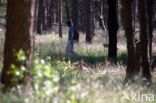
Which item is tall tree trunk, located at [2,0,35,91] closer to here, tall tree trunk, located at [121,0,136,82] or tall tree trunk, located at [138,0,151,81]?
tall tree trunk, located at [121,0,136,82]

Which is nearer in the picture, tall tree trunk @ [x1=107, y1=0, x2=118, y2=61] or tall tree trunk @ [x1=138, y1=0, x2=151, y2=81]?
tall tree trunk @ [x1=138, y1=0, x2=151, y2=81]

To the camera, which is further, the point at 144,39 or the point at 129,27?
the point at 144,39

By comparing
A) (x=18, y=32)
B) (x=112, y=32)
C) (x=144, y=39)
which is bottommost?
(x=112, y=32)

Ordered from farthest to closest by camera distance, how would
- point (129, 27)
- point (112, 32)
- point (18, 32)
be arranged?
1. point (112, 32)
2. point (129, 27)
3. point (18, 32)

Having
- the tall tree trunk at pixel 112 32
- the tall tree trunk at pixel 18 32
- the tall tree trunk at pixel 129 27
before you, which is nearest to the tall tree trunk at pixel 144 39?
the tall tree trunk at pixel 129 27

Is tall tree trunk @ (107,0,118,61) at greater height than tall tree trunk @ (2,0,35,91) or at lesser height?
lesser

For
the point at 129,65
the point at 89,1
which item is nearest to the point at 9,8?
the point at 129,65

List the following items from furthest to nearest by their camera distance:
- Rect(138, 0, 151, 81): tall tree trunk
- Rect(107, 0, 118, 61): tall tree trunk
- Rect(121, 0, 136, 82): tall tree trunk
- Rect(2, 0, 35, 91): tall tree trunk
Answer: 1. Rect(107, 0, 118, 61): tall tree trunk
2. Rect(138, 0, 151, 81): tall tree trunk
3. Rect(121, 0, 136, 82): tall tree trunk
4. Rect(2, 0, 35, 91): tall tree trunk

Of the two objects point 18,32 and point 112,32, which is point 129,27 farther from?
point 112,32

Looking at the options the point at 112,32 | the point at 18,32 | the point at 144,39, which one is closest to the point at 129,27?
the point at 144,39

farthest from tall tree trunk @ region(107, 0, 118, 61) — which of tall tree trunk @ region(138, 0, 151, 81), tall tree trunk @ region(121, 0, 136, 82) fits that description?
tall tree trunk @ region(121, 0, 136, 82)

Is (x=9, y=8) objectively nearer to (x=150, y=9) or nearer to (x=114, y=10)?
(x=150, y=9)

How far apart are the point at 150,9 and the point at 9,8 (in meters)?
8.33

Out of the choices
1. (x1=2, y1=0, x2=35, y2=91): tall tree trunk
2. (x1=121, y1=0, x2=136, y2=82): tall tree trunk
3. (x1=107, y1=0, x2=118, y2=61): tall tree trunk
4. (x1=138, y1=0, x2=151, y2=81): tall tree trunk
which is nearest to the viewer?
(x1=2, y1=0, x2=35, y2=91): tall tree trunk
